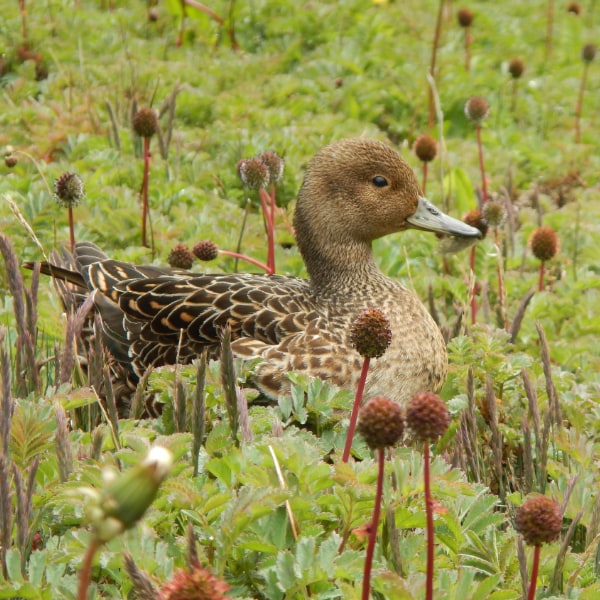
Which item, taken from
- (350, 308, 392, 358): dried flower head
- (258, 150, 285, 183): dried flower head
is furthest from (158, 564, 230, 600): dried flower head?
(258, 150, 285, 183): dried flower head

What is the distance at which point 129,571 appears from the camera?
1567mm

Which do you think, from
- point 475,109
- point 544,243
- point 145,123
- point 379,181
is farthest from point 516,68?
point 379,181

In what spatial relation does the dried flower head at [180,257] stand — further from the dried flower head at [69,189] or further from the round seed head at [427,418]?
the round seed head at [427,418]

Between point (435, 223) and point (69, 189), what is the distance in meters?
1.41

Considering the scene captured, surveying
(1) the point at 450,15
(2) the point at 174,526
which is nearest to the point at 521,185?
(1) the point at 450,15

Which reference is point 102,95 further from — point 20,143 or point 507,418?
point 507,418

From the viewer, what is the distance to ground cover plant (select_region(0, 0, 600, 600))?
206 cm

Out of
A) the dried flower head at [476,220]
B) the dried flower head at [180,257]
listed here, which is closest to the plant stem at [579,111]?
the dried flower head at [476,220]

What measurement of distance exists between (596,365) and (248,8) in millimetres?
4807

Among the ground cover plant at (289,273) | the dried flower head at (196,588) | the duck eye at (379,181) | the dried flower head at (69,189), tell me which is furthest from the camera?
the duck eye at (379,181)

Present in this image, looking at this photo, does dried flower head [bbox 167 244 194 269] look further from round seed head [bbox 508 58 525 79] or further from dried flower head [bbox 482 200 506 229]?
round seed head [bbox 508 58 525 79]

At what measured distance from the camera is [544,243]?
455cm

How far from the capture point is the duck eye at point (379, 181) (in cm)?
411

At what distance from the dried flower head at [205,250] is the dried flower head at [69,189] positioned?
1.86 ft
